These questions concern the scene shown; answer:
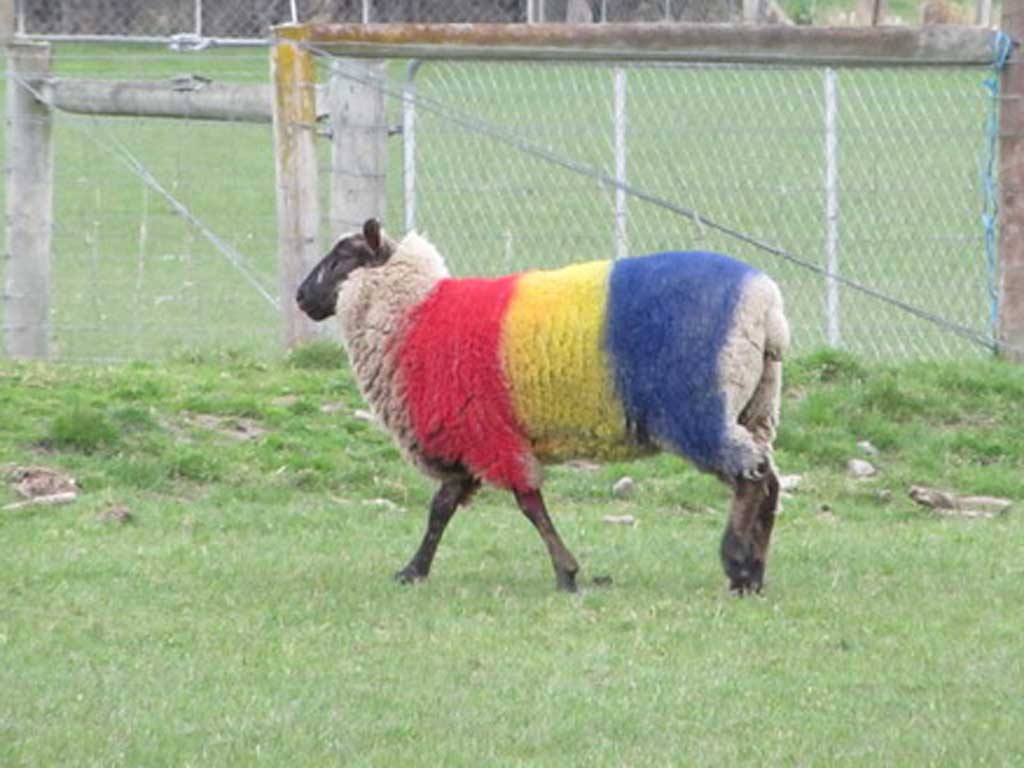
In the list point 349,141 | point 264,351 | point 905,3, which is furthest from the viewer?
point 905,3

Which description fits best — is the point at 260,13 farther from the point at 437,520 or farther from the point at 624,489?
the point at 437,520

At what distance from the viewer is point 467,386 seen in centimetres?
939

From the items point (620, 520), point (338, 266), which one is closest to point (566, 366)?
point (338, 266)

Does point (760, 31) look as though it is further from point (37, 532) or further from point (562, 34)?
point (37, 532)

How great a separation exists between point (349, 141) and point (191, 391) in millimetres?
1793

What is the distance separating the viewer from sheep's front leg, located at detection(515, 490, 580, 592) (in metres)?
9.20

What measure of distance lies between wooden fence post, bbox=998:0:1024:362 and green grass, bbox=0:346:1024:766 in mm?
490

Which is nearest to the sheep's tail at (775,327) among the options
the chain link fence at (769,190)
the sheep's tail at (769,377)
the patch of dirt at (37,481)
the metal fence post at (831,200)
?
the sheep's tail at (769,377)

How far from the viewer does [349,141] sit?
13.2 metres

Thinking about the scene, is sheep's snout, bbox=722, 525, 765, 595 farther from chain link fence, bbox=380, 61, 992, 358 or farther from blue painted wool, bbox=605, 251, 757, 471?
chain link fence, bbox=380, 61, 992, 358

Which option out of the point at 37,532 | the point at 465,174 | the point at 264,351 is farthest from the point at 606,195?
the point at 37,532

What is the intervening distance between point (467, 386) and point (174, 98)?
15.9 feet

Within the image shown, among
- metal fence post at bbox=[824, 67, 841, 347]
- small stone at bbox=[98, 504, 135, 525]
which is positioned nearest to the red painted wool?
small stone at bbox=[98, 504, 135, 525]

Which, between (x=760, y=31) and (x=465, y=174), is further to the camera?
(x=465, y=174)
